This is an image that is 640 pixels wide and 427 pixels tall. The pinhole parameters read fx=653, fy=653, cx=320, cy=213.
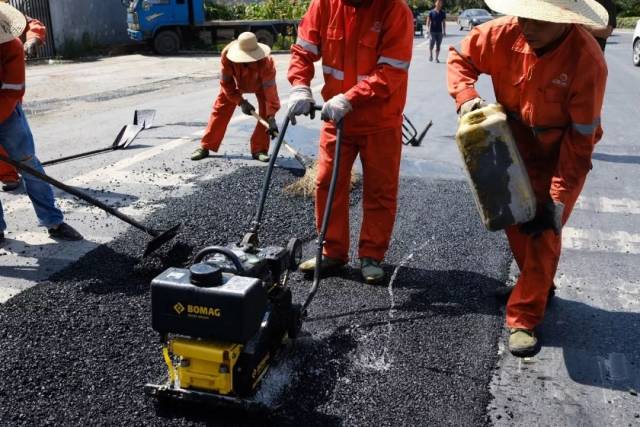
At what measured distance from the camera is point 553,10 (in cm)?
300

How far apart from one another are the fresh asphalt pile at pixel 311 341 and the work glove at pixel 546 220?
650mm

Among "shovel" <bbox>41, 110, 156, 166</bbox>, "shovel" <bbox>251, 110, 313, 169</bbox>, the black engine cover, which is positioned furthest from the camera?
"shovel" <bbox>41, 110, 156, 166</bbox>

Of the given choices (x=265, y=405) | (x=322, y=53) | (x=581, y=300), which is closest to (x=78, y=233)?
(x=322, y=53)

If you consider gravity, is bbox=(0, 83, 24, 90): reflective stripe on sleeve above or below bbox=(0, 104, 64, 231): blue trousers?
above

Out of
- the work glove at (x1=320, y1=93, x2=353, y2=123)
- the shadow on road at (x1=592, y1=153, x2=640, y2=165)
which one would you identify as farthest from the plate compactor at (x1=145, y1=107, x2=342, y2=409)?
the shadow on road at (x1=592, y1=153, x2=640, y2=165)

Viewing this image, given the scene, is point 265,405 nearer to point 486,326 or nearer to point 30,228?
point 486,326

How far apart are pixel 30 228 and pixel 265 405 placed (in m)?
3.31

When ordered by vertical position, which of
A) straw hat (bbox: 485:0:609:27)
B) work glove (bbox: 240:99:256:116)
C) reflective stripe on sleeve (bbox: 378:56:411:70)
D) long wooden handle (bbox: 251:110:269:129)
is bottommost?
long wooden handle (bbox: 251:110:269:129)

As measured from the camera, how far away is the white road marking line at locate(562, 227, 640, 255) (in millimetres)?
4797

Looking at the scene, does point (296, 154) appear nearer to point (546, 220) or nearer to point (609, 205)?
point (609, 205)

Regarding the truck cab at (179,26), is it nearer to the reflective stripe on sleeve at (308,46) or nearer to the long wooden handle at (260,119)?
the long wooden handle at (260,119)

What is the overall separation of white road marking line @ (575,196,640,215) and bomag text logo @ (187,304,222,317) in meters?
4.23

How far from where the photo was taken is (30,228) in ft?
16.8

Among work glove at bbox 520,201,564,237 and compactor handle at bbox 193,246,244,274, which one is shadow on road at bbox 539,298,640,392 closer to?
work glove at bbox 520,201,564,237
